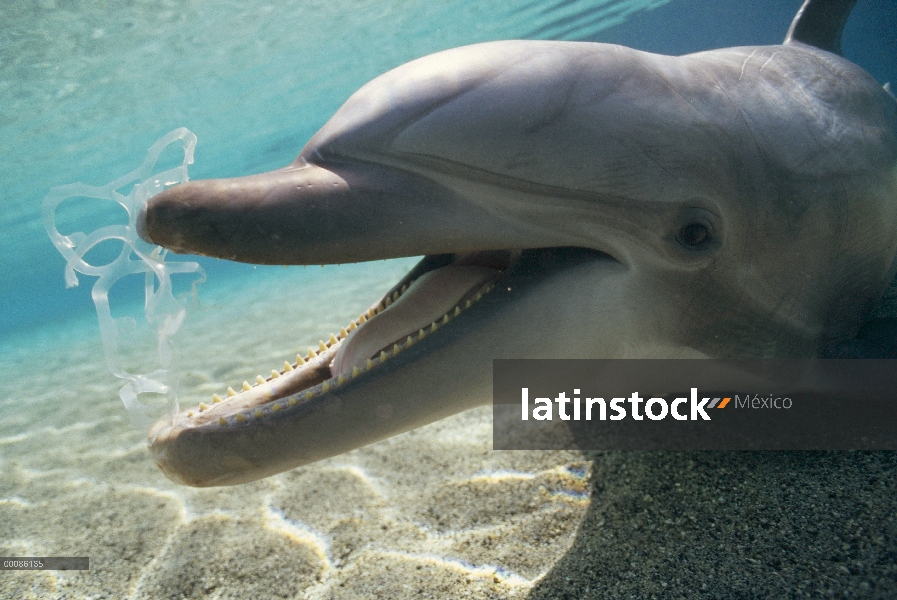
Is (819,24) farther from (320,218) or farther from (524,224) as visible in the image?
(320,218)

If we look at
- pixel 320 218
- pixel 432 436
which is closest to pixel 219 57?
pixel 432 436

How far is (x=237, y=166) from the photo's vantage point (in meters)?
37.5

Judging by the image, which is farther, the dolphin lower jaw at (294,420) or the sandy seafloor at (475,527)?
the sandy seafloor at (475,527)

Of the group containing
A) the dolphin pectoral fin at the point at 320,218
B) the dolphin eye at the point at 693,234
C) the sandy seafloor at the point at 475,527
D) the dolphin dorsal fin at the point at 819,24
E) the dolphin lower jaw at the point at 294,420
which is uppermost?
the dolphin dorsal fin at the point at 819,24

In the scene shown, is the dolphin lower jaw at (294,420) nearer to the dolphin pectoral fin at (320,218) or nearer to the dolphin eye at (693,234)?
the dolphin pectoral fin at (320,218)

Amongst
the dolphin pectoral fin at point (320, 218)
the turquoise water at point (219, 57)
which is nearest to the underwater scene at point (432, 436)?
the dolphin pectoral fin at point (320, 218)

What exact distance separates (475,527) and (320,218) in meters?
1.73

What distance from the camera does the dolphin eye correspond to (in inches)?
85.6
